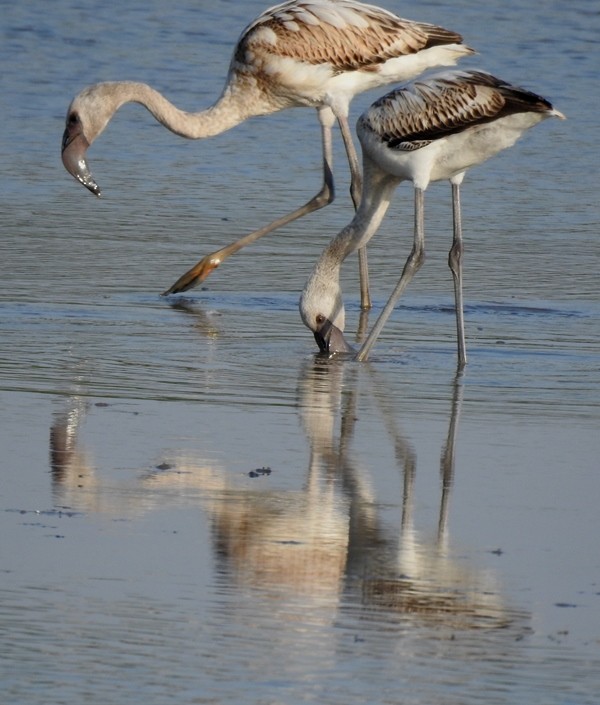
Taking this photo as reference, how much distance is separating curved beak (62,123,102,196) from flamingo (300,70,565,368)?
1781mm

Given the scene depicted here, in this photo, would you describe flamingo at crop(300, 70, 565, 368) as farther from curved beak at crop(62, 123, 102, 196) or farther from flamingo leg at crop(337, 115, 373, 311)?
curved beak at crop(62, 123, 102, 196)

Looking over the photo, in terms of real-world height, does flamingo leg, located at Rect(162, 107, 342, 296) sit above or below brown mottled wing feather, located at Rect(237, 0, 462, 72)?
below

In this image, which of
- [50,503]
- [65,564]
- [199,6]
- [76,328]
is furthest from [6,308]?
[199,6]

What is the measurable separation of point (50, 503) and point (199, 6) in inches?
628

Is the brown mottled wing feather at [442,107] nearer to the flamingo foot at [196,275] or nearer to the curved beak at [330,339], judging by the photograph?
the curved beak at [330,339]

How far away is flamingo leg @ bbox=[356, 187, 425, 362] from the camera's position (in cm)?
868

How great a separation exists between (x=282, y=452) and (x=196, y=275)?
3822mm

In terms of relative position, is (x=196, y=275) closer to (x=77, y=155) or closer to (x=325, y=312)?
(x=77, y=155)

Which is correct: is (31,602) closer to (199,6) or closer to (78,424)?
(78,424)

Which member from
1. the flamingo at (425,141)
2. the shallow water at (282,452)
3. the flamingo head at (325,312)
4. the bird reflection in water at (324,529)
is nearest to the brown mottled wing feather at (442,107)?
the flamingo at (425,141)

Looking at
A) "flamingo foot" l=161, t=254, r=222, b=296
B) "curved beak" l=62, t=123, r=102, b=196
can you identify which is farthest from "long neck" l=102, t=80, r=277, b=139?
"flamingo foot" l=161, t=254, r=222, b=296

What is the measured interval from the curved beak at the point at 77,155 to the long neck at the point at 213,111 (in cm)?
59

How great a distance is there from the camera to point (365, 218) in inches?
373

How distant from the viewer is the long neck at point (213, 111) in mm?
10926
